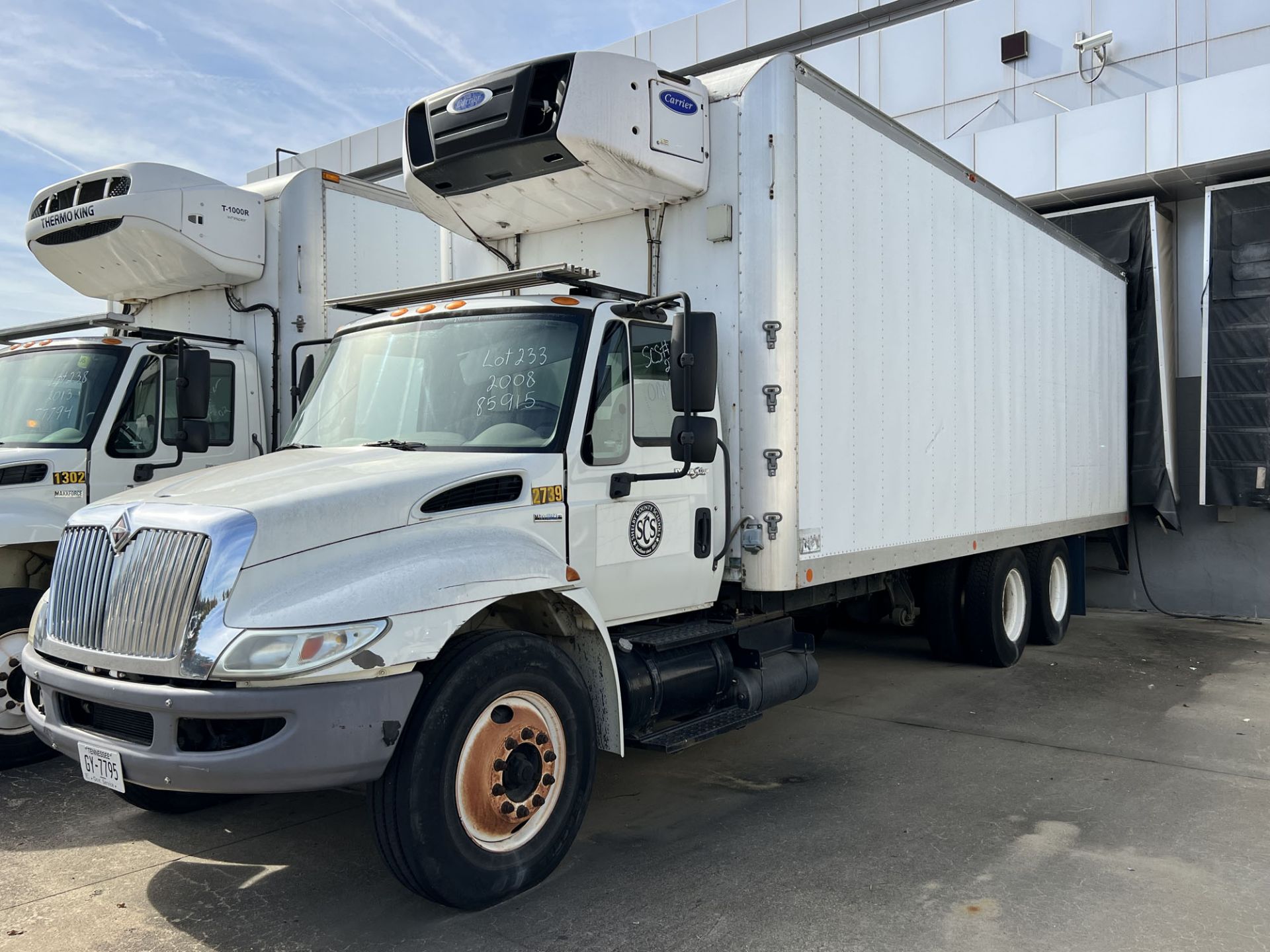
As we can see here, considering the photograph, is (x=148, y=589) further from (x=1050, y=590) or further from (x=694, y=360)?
(x=1050, y=590)

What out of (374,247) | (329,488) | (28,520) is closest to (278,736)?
(329,488)

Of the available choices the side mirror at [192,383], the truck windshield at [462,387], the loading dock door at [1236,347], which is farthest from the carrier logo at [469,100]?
the loading dock door at [1236,347]

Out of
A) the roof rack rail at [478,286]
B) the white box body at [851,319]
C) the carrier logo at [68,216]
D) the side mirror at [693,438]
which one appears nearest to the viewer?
the side mirror at [693,438]

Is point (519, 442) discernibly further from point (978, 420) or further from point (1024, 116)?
point (1024, 116)

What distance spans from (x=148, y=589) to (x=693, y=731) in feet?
9.12

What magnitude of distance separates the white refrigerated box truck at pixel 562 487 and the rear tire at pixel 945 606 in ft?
2.69

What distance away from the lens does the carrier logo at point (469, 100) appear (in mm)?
5777

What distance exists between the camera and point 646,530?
5281mm

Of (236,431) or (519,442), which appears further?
(236,431)

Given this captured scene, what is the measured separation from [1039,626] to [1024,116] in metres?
7.55

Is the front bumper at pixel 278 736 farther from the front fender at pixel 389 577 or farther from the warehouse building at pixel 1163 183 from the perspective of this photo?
the warehouse building at pixel 1163 183

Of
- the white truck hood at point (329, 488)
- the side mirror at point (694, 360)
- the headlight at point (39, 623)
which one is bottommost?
the headlight at point (39, 623)

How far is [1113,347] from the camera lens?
39.9 ft

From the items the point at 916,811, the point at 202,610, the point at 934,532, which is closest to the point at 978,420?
the point at 934,532
